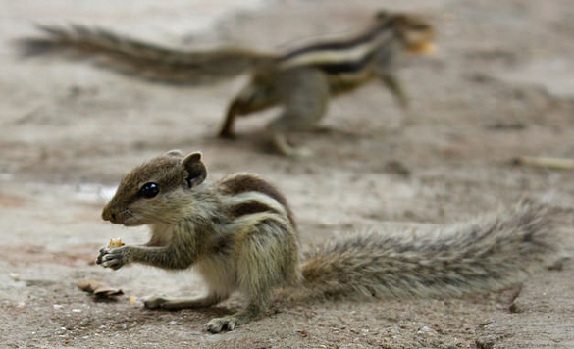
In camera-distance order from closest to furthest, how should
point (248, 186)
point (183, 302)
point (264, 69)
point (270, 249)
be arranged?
1. point (270, 249)
2. point (248, 186)
3. point (183, 302)
4. point (264, 69)

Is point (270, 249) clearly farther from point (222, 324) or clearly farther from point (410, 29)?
point (410, 29)

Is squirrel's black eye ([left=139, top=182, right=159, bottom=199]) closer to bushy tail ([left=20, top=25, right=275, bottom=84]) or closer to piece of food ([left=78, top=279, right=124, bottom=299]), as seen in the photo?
piece of food ([left=78, top=279, right=124, bottom=299])

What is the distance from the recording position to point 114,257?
405 cm

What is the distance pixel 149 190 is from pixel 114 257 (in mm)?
296

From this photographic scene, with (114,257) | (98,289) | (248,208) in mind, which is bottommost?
(98,289)

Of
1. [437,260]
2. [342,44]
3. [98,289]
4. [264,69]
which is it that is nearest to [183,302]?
[98,289]

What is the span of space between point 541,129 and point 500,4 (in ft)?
18.8

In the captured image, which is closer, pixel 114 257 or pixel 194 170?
pixel 114 257

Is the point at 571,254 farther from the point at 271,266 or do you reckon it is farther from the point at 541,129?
the point at 541,129

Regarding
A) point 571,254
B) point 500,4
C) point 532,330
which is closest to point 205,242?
point 532,330

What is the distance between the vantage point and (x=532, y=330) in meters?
3.97

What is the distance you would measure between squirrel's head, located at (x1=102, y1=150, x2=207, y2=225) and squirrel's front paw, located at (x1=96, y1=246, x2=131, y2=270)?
0.37ft

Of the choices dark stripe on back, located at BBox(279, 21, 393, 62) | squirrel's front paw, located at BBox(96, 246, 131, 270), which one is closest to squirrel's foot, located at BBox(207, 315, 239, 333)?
squirrel's front paw, located at BBox(96, 246, 131, 270)

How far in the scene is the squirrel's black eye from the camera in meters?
4.12
